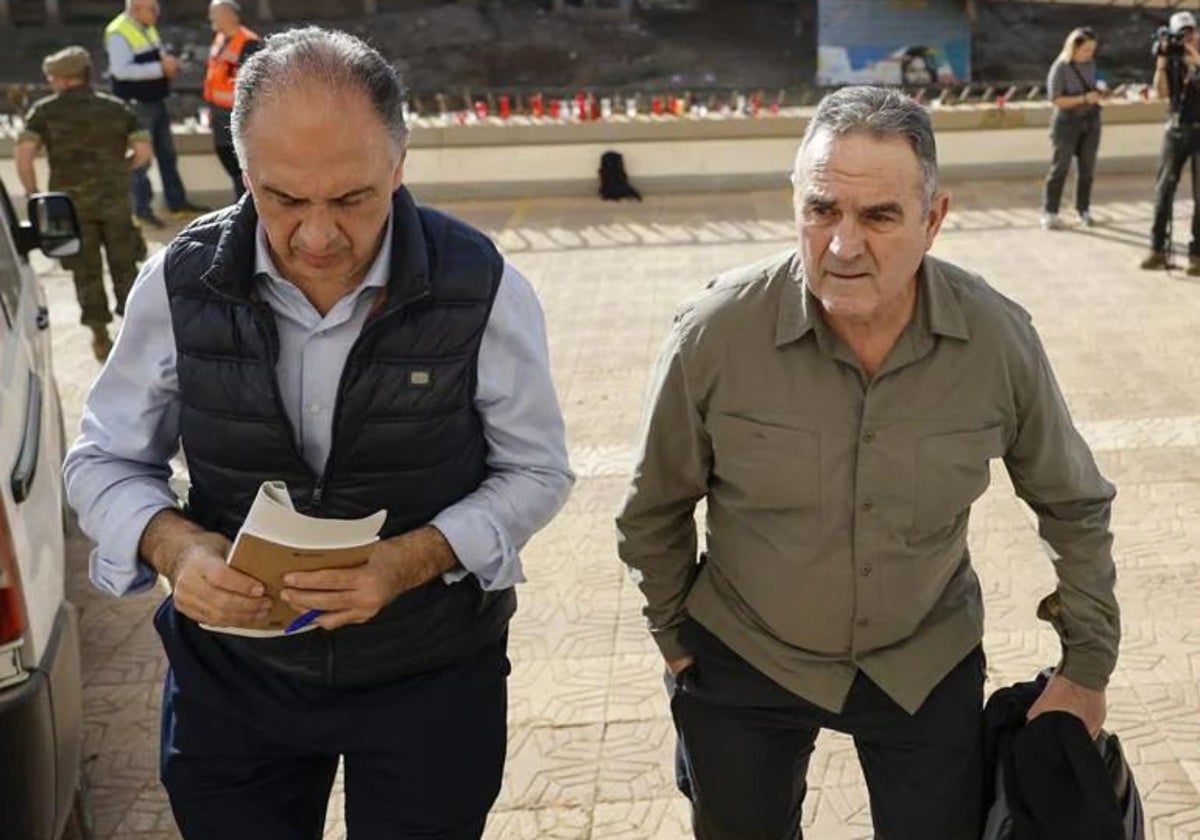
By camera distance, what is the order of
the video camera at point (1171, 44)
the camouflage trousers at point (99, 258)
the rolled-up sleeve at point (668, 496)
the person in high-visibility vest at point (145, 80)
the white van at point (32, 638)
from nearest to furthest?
the rolled-up sleeve at point (668, 496) < the white van at point (32, 638) < the camouflage trousers at point (99, 258) < the video camera at point (1171, 44) < the person in high-visibility vest at point (145, 80)

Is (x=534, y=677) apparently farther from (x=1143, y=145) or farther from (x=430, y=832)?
(x=1143, y=145)

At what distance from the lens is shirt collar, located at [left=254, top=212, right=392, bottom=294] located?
6.82ft

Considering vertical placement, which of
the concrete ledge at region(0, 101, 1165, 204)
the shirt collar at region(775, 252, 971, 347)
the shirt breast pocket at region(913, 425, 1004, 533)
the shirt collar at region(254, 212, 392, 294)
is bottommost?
the concrete ledge at region(0, 101, 1165, 204)

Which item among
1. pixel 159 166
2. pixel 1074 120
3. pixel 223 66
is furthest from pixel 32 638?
pixel 159 166

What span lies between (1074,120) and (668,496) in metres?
8.69

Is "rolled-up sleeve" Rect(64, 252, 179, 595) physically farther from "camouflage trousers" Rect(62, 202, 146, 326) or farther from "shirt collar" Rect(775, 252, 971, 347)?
"camouflage trousers" Rect(62, 202, 146, 326)

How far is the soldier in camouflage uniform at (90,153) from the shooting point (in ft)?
26.3

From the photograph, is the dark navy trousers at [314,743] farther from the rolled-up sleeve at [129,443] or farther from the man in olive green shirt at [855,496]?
the man in olive green shirt at [855,496]

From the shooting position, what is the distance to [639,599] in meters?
4.70

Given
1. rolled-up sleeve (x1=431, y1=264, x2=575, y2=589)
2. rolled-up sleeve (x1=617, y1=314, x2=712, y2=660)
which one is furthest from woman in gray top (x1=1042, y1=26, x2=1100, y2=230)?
rolled-up sleeve (x1=431, y1=264, x2=575, y2=589)

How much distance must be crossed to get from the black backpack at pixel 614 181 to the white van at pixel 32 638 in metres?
8.79

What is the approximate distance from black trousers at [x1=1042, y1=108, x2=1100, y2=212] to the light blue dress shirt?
8.85m

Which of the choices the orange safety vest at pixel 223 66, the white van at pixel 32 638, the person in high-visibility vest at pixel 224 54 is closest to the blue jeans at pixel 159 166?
the person in high-visibility vest at pixel 224 54

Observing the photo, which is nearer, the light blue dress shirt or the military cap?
the light blue dress shirt
